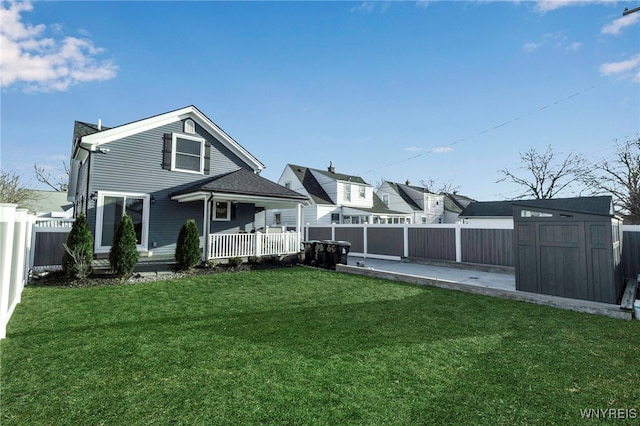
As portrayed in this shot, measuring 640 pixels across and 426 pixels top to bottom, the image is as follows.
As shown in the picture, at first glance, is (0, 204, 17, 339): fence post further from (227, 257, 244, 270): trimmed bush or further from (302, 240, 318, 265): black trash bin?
(302, 240, 318, 265): black trash bin

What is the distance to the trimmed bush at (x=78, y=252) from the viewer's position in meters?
7.32

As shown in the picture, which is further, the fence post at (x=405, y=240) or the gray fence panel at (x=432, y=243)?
the fence post at (x=405, y=240)

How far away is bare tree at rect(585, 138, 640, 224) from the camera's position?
61.8 ft

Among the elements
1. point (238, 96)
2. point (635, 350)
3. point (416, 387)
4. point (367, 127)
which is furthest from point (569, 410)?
point (367, 127)

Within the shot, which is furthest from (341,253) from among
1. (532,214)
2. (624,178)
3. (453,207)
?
(453,207)

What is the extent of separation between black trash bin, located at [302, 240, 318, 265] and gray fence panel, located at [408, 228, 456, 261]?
4.47 meters

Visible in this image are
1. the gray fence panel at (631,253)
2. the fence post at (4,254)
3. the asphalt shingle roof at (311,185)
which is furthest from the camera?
the asphalt shingle roof at (311,185)

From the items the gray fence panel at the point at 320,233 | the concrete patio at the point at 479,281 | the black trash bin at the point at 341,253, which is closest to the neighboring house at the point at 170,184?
the black trash bin at the point at 341,253

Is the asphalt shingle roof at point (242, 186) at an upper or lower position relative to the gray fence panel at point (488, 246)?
upper

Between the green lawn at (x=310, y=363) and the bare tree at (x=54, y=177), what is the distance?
113 feet

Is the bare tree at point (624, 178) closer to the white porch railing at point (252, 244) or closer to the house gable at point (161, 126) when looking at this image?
the white porch railing at point (252, 244)

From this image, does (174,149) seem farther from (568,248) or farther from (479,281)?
(568,248)

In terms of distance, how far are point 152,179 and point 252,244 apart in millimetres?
4599

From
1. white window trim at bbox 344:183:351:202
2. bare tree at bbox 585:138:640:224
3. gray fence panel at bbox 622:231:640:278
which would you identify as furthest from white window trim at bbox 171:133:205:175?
bare tree at bbox 585:138:640:224
